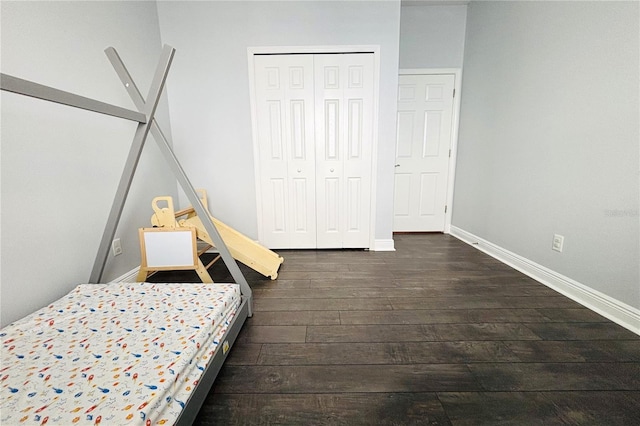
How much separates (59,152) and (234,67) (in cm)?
170

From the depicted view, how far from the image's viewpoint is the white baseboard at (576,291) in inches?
59.7

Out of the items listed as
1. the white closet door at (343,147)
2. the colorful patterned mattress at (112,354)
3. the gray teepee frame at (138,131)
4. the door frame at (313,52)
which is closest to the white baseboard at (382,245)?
the white closet door at (343,147)

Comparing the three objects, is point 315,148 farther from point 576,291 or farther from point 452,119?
point 576,291

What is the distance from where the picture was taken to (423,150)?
133 inches

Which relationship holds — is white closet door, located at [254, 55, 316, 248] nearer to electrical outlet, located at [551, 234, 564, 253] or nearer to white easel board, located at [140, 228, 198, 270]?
white easel board, located at [140, 228, 198, 270]

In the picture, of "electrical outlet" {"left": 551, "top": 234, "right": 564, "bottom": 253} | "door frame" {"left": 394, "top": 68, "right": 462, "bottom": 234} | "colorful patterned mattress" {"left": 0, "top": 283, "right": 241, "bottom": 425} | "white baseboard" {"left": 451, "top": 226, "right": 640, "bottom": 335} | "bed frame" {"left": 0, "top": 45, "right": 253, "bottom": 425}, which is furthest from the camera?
"door frame" {"left": 394, "top": 68, "right": 462, "bottom": 234}

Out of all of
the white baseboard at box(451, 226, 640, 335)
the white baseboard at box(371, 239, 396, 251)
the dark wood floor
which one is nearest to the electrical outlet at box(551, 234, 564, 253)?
the white baseboard at box(451, 226, 640, 335)

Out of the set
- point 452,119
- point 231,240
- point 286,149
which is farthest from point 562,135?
point 231,240

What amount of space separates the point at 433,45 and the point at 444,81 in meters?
0.46

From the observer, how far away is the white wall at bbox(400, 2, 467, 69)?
9.93 feet

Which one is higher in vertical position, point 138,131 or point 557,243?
point 138,131

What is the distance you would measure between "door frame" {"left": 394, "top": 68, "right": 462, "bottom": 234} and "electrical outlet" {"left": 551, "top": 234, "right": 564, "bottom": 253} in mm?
1484

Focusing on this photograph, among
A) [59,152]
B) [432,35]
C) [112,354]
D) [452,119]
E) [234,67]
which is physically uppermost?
[432,35]

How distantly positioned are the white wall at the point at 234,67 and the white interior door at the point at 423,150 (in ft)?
2.62
